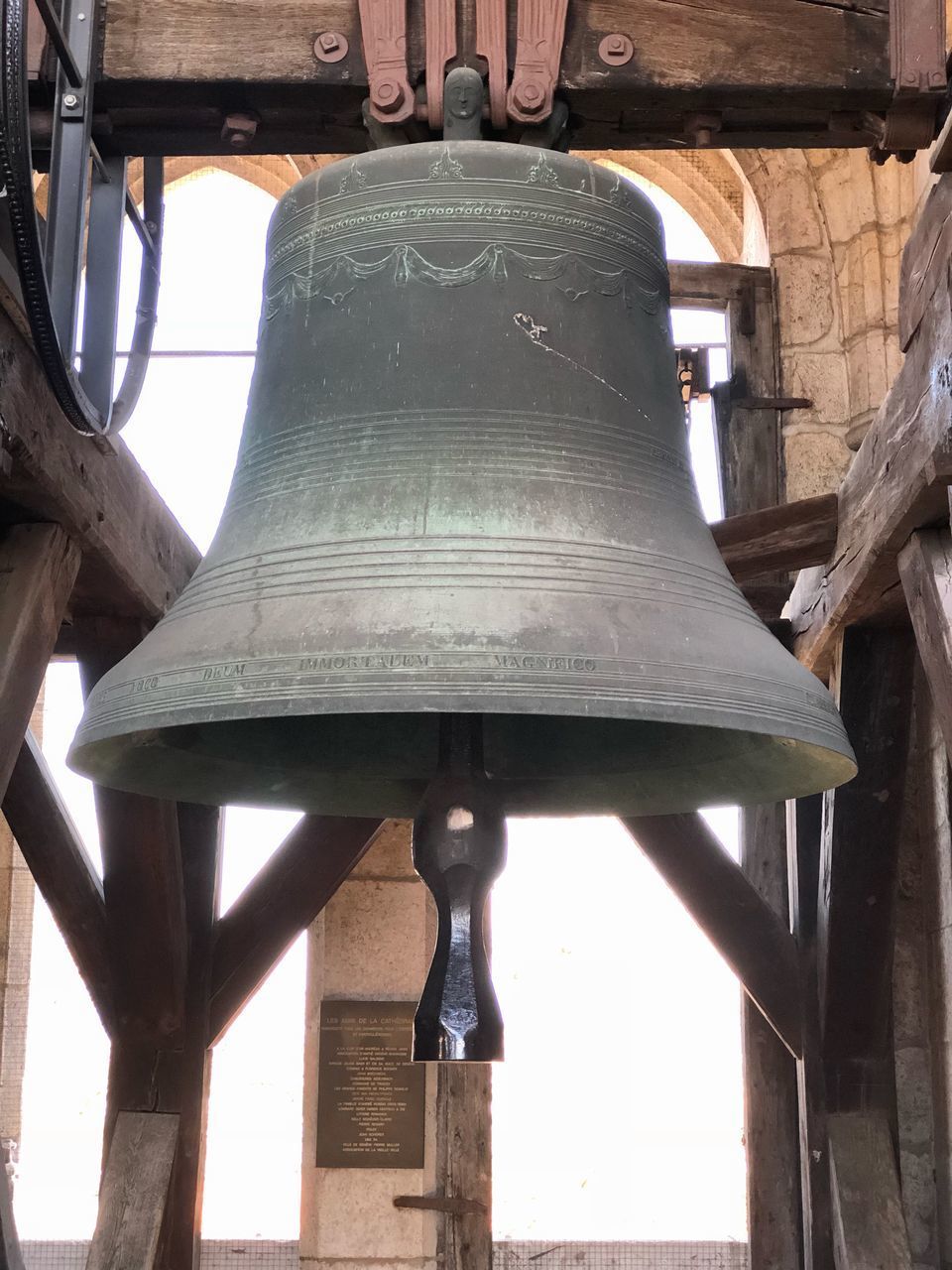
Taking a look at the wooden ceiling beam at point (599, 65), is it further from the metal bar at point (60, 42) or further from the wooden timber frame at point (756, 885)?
the wooden timber frame at point (756, 885)

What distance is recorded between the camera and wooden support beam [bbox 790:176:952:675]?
8.19 feet

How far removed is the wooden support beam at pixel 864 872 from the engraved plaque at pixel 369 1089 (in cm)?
160

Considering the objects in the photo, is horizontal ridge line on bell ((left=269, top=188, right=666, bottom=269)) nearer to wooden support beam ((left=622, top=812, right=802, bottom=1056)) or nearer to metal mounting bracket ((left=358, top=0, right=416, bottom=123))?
metal mounting bracket ((left=358, top=0, right=416, bottom=123))

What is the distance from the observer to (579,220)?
2.12m

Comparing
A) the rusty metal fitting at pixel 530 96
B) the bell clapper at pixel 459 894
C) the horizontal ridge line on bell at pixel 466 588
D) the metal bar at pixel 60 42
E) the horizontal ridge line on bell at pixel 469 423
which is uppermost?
the metal bar at pixel 60 42

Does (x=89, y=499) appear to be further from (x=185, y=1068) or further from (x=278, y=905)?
(x=185, y=1068)

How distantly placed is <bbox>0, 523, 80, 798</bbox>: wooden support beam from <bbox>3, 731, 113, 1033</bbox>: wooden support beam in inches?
38.0

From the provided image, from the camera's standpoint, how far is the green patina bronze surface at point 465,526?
5.58 ft

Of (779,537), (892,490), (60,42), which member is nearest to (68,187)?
(60,42)

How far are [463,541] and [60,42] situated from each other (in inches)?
38.6

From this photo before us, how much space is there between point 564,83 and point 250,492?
0.80m

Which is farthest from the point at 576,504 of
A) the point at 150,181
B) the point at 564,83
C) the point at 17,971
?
the point at 17,971

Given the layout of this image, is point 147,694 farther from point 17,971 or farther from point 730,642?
point 17,971

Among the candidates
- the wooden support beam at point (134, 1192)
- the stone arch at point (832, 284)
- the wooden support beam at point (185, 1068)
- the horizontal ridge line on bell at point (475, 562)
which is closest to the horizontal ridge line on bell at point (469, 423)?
the horizontal ridge line on bell at point (475, 562)
